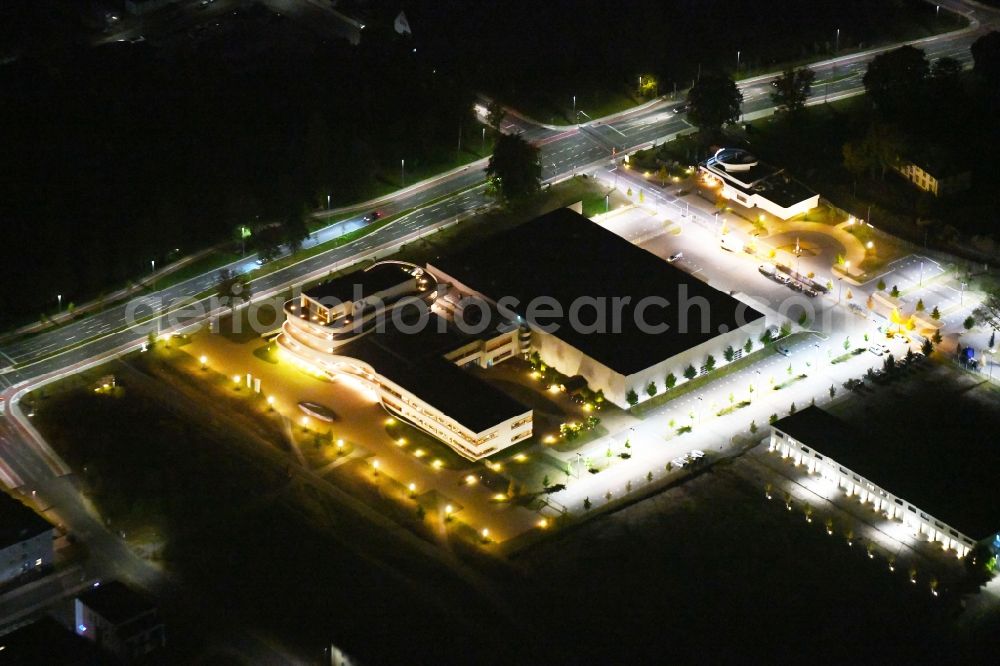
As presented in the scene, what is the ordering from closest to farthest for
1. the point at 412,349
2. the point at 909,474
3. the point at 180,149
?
the point at 909,474 < the point at 412,349 < the point at 180,149

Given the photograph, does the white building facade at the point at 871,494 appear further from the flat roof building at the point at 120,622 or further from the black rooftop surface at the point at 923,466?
the flat roof building at the point at 120,622

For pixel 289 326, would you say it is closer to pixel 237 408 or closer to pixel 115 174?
pixel 237 408

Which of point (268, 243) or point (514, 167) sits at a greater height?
point (514, 167)

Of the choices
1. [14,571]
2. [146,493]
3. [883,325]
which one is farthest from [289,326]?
[883,325]

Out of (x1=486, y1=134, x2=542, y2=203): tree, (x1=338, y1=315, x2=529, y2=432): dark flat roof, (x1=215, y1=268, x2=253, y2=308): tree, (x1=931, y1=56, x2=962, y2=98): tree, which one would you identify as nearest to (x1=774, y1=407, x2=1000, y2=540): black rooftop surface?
(x1=338, y1=315, x2=529, y2=432): dark flat roof

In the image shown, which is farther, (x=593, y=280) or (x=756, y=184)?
(x=756, y=184)

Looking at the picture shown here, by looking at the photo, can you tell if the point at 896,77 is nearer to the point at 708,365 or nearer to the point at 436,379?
the point at 708,365

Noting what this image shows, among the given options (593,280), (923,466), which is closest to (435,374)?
(593,280)
